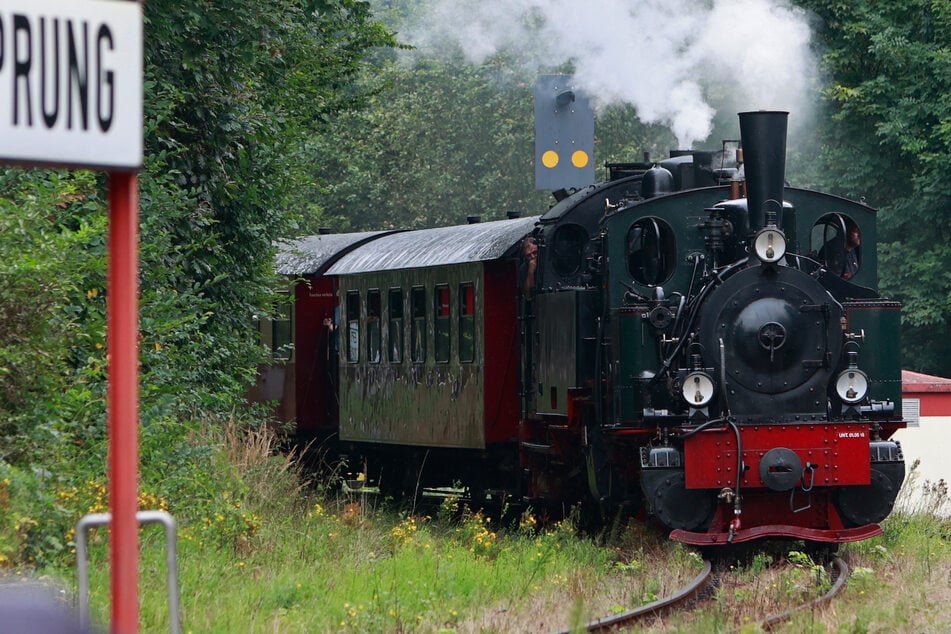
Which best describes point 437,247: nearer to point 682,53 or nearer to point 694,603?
point 682,53

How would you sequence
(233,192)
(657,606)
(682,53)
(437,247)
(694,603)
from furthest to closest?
(437,247) → (682,53) → (233,192) → (694,603) → (657,606)

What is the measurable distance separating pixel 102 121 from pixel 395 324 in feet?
42.5

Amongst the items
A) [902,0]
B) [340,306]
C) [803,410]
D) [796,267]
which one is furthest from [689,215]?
[902,0]

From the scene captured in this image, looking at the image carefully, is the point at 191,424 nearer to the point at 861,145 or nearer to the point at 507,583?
the point at 507,583

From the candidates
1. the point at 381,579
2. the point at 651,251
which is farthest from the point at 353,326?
the point at 381,579

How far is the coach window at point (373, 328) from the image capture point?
663 inches

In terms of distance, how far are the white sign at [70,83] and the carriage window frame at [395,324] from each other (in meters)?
12.7

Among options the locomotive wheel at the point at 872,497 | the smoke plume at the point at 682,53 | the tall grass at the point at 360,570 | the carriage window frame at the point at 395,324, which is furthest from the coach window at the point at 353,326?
the locomotive wheel at the point at 872,497

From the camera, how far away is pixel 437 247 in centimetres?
1612

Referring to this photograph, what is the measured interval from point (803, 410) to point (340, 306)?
8.20 meters

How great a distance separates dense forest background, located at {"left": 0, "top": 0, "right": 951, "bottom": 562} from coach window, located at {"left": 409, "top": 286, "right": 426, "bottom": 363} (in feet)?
5.06

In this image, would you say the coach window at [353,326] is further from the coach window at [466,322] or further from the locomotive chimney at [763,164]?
the locomotive chimney at [763,164]

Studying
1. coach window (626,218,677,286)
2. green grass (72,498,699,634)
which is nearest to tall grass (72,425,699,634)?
green grass (72,498,699,634)

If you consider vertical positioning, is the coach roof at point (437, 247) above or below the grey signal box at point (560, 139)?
below
